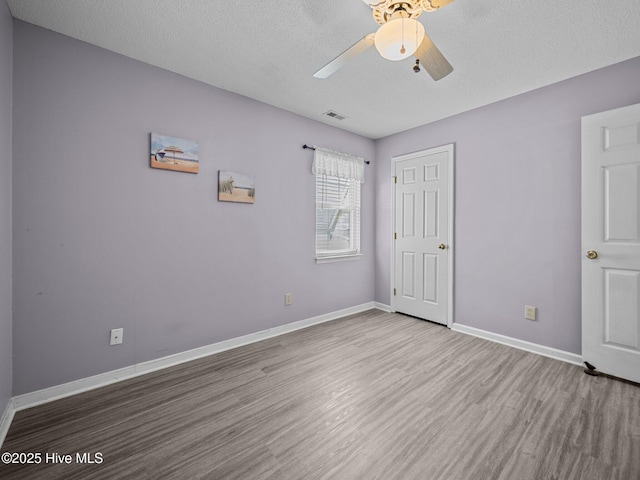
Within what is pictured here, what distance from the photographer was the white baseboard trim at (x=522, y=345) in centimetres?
253

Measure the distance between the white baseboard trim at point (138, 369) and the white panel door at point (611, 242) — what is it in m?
2.64

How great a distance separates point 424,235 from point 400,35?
104 inches

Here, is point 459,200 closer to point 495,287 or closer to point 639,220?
point 495,287

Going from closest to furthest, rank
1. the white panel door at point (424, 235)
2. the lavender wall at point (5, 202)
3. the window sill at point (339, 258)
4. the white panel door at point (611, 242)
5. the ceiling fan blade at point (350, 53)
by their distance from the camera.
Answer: the ceiling fan blade at point (350, 53), the lavender wall at point (5, 202), the white panel door at point (611, 242), the white panel door at point (424, 235), the window sill at point (339, 258)

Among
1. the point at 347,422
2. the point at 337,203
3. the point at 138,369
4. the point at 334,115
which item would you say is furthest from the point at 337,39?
the point at 138,369

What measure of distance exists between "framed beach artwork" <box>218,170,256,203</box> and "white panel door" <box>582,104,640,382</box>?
9.78 ft

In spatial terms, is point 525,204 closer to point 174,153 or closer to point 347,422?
point 347,422

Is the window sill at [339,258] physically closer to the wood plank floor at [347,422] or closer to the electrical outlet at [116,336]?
the wood plank floor at [347,422]

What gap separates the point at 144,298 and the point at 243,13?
86.6 inches

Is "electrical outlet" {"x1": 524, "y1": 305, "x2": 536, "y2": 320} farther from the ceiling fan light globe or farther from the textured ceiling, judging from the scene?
the ceiling fan light globe

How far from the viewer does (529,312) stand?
9.12ft

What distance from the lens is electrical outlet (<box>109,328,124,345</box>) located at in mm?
2172

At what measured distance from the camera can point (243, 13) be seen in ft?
5.86

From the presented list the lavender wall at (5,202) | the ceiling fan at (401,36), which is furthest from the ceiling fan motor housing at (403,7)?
the lavender wall at (5,202)
